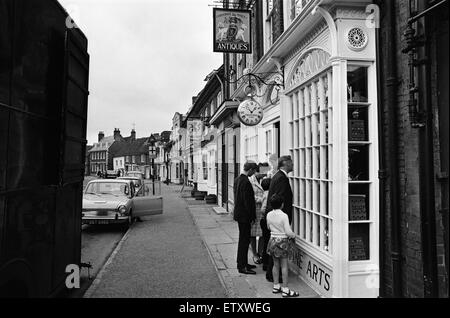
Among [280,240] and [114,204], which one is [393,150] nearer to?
[280,240]

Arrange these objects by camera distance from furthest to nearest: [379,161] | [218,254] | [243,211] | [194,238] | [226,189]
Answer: [226,189], [194,238], [218,254], [243,211], [379,161]

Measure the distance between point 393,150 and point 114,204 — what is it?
8.88 metres

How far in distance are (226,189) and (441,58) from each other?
11.7m

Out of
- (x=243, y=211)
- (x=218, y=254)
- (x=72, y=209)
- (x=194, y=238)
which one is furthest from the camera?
(x=194, y=238)

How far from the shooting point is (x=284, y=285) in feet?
15.8

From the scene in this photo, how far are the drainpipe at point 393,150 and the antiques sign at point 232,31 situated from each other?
520 centimetres

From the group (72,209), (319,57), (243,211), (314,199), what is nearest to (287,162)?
(314,199)

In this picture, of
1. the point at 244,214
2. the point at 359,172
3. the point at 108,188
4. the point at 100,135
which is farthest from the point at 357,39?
the point at 100,135

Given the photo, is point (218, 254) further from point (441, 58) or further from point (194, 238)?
point (441, 58)

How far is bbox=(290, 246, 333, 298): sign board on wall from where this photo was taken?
14.9 feet

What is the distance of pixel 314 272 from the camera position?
5012 millimetres

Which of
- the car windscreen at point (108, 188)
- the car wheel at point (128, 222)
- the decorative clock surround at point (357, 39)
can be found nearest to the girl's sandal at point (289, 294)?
the decorative clock surround at point (357, 39)

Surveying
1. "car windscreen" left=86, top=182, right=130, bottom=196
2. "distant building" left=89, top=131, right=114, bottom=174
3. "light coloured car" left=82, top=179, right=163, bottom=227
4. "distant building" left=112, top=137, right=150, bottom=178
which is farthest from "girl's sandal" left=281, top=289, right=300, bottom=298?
"distant building" left=89, top=131, right=114, bottom=174

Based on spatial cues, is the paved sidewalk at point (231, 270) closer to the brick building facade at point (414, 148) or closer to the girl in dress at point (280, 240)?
the girl in dress at point (280, 240)
